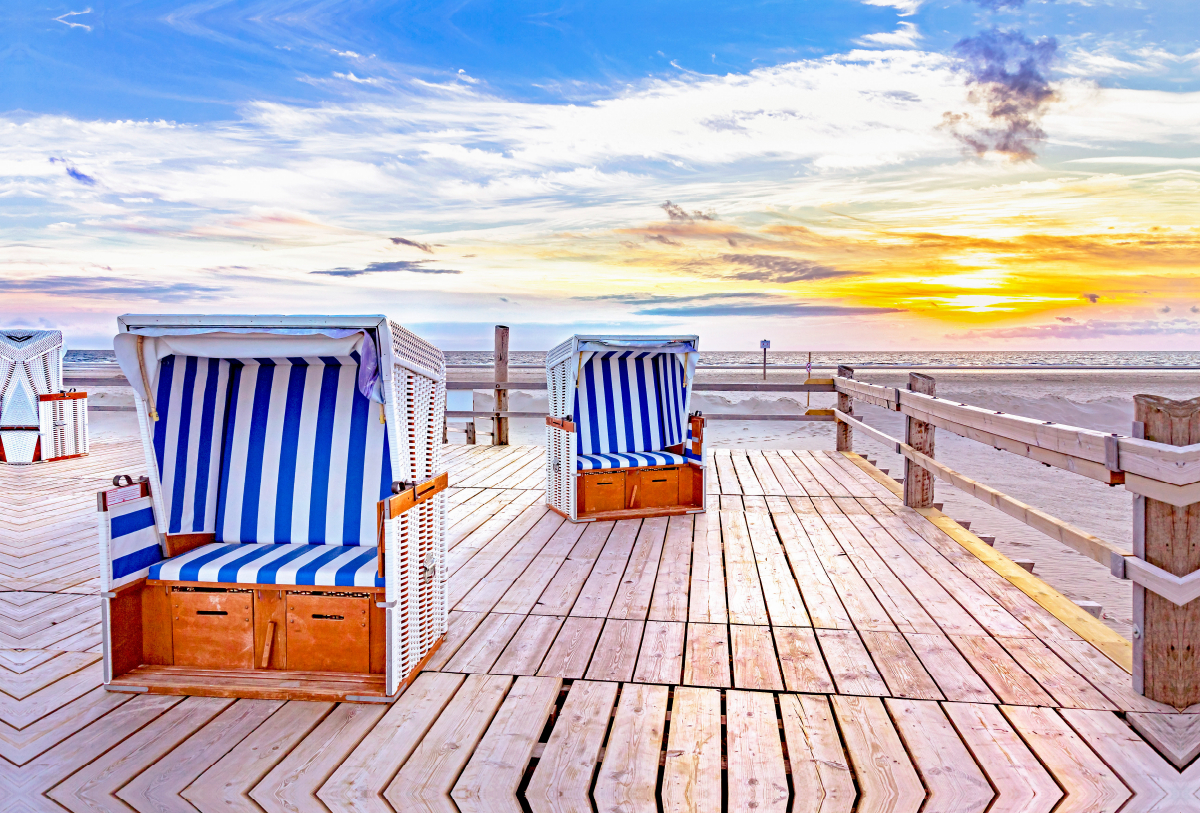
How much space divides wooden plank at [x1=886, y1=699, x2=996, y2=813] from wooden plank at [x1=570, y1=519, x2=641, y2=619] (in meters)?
1.46

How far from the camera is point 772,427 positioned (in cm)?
1424

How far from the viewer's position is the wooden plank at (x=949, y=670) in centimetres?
242

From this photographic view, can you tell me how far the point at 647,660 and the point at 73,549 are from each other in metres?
4.18

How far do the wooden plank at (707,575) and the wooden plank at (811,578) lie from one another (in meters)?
0.44

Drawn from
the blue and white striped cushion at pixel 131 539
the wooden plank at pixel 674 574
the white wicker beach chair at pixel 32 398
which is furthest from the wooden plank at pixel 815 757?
the white wicker beach chair at pixel 32 398

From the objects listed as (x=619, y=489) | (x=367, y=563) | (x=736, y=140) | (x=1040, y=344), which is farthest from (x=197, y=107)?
(x=1040, y=344)

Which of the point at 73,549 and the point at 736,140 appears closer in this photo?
the point at 73,549

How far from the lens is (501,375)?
8.78 m

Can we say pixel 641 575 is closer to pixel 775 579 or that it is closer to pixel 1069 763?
pixel 775 579

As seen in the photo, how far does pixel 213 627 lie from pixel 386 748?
101cm

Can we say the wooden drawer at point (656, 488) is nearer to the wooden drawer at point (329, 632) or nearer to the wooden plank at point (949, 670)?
the wooden plank at point (949, 670)

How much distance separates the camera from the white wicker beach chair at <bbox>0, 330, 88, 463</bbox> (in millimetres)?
7680

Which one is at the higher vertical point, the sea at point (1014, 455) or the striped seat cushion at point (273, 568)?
the striped seat cushion at point (273, 568)

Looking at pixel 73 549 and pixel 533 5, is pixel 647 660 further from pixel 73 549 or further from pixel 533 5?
pixel 533 5
